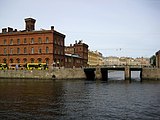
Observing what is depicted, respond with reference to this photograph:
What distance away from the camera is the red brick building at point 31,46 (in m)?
91.9

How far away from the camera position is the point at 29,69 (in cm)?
8856

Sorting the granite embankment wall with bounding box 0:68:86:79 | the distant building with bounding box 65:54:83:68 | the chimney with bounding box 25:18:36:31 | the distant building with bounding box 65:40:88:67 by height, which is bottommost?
the granite embankment wall with bounding box 0:68:86:79

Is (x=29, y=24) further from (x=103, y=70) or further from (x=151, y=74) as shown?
(x=151, y=74)

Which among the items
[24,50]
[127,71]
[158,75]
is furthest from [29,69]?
[158,75]

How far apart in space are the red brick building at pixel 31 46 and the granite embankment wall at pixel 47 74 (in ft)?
20.6

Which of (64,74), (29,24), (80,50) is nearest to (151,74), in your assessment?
(64,74)

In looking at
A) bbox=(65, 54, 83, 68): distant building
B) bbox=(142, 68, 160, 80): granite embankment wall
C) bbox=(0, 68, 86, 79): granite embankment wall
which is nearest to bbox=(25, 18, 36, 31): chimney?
bbox=(65, 54, 83, 68): distant building

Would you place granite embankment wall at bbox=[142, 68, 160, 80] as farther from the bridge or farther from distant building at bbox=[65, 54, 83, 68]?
distant building at bbox=[65, 54, 83, 68]

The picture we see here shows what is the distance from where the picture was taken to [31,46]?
94.9 meters

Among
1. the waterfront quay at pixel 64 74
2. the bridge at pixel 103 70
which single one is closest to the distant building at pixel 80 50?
the bridge at pixel 103 70

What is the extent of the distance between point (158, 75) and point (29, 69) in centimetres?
4963

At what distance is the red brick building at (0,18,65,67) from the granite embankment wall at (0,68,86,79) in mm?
6292

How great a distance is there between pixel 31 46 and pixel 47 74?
53.8 feet

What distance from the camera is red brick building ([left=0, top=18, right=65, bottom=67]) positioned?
91875 mm
